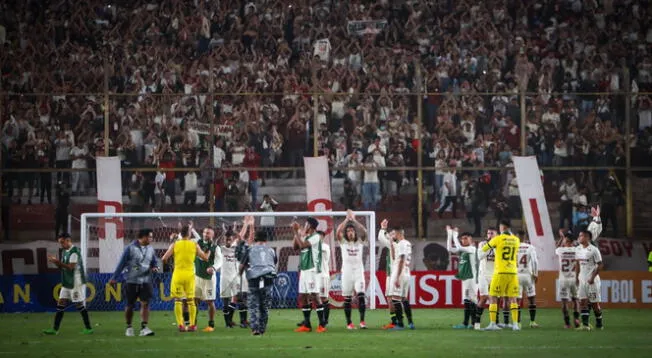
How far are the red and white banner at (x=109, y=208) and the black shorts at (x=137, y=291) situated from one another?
8.00 meters

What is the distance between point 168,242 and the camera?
32031mm

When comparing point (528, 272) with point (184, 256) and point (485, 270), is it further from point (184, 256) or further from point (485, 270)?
point (184, 256)

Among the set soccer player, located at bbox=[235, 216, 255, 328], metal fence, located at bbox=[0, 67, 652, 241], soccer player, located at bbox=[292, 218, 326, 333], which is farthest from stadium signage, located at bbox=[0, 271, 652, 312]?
soccer player, located at bbox=[292, 218, 326, 333]

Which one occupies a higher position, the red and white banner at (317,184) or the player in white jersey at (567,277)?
the red and white banner at (317,184)

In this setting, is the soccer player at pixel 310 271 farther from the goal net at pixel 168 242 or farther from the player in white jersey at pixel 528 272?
the goal net at pixel 168 242

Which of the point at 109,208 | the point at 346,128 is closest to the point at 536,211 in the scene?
the point at 346,128

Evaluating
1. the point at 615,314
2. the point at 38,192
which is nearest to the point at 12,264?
the point at 38,192

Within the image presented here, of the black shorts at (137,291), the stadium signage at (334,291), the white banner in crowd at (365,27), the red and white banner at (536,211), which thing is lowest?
the stadium signage at (334,291)

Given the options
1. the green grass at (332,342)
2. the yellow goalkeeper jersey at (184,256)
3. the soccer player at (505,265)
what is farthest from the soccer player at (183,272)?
the soccer player at (505,265)

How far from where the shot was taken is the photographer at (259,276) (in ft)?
72.8

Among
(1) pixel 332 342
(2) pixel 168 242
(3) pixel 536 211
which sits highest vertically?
(3) pixel 536 211

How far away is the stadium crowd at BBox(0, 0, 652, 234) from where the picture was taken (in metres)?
32.7

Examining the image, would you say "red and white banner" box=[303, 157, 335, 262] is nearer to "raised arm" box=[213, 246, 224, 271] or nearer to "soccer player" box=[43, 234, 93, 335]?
"raised arm" box=[213, 246, 224, 271]

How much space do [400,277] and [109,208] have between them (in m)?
9.62
